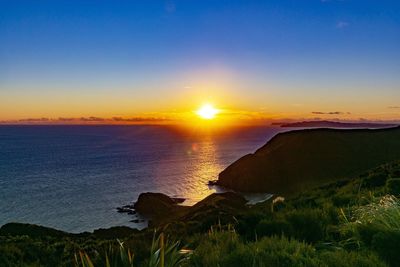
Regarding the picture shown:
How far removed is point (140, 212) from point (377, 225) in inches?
2714

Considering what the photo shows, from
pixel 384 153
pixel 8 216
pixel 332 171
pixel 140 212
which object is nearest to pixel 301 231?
pixel 140 212

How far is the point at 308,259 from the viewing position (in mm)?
5660

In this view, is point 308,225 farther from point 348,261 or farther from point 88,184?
point 88,184

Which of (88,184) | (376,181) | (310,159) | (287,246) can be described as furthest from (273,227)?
(88,184)

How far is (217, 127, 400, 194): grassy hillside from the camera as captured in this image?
84500 mm

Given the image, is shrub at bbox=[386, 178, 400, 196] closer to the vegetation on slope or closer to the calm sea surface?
the vegetation on slope

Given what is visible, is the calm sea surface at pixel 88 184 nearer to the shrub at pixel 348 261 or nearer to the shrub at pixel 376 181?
the shrub at pixel 376 181

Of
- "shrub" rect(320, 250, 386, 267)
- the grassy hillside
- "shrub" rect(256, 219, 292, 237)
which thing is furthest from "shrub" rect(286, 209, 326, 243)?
the grassy hillside

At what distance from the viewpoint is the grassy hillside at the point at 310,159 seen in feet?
277

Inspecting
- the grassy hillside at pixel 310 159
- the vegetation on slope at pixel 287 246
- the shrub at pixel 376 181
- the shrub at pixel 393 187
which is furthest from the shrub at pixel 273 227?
the grassy hillside at pixel 310 159

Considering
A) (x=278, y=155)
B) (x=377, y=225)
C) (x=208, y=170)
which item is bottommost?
(x=208, y=170)

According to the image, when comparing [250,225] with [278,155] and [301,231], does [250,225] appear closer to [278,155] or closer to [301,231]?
[301,231]

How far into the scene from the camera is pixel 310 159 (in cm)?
9169

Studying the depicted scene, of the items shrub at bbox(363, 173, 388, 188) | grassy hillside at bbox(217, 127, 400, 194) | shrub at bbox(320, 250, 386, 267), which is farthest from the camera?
grassy hillside at bbox(217, 127, 400, 194)
